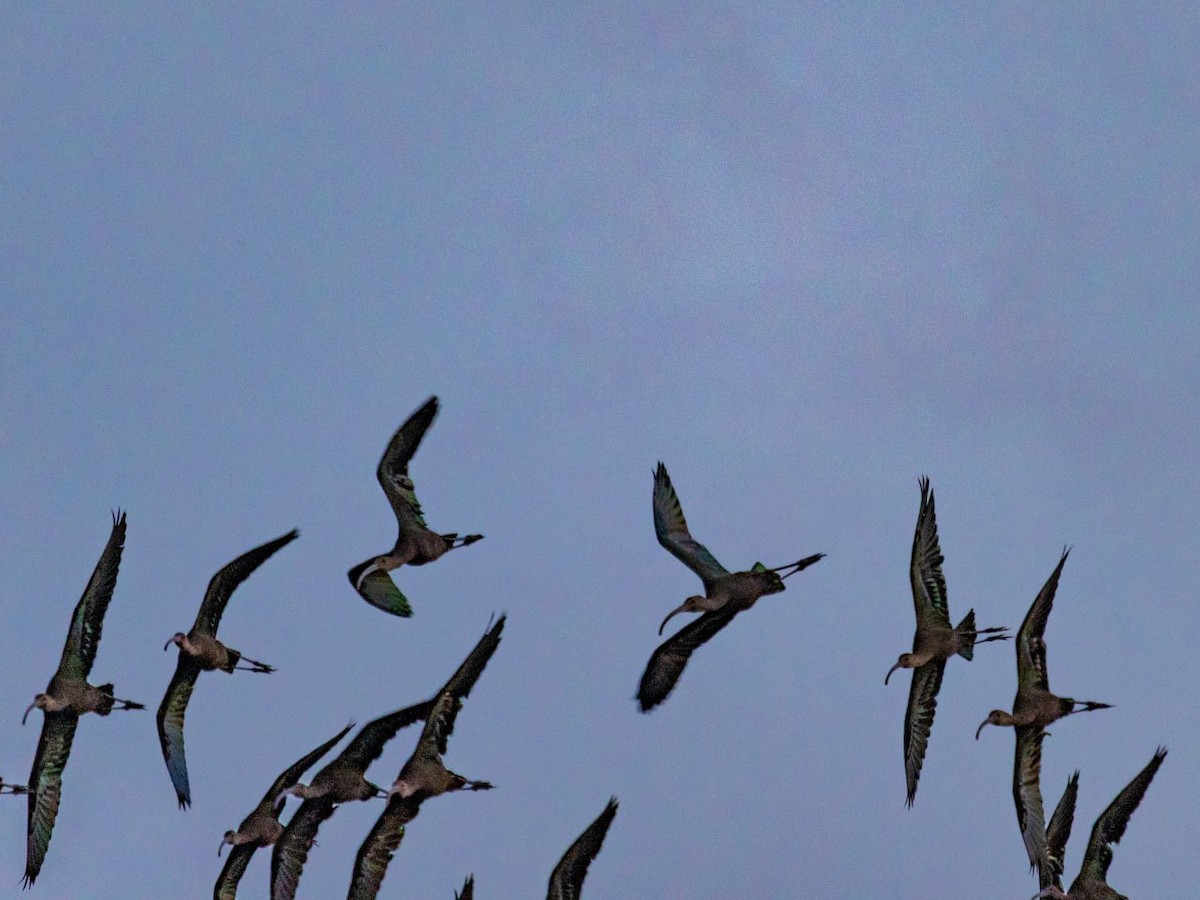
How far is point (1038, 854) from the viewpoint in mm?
43688

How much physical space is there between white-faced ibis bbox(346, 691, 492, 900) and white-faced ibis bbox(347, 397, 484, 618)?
3855mm

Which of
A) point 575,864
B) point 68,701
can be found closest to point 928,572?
point 575,864

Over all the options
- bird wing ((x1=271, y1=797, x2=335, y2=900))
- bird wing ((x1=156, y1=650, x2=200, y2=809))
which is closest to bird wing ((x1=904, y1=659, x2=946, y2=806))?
bird wing ((x1=271, y1=797, x2=335, y2=900))

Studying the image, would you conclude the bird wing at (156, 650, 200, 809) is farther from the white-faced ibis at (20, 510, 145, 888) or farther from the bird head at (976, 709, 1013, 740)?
the bird head at (976, 709, 1013, 740)

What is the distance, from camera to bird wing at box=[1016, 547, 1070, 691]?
4209cm

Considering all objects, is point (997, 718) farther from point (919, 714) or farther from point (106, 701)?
point (106, 701)

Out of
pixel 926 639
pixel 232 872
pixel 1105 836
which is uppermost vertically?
pixel 926 639

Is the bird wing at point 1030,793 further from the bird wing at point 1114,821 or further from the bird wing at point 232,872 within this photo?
the bird wing at point 232,872

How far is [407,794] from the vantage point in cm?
4225

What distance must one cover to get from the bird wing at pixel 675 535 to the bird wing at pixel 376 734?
503 centimetres

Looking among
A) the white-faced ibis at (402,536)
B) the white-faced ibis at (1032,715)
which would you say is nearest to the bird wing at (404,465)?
the white-faced ibis at (402,536)

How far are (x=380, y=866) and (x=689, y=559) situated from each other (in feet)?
24.3

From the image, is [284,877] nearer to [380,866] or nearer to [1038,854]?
[380,866]

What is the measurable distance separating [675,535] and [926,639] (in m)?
4.66
